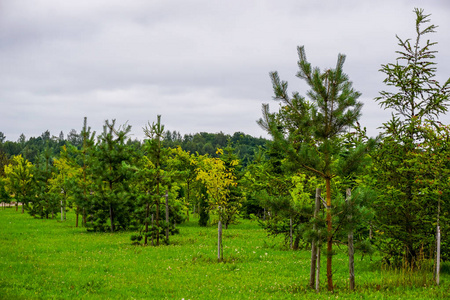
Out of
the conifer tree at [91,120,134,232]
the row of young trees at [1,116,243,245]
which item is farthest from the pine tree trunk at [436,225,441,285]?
the conifer tree at [91,120,134,232]

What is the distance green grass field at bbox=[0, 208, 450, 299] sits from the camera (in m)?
10.0

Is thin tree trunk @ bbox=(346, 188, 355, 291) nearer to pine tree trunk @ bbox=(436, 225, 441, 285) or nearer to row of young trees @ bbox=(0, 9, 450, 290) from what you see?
row of young trees @ bbox=(0, 9, 450, 290)

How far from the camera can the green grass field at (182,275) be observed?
32.8 feet

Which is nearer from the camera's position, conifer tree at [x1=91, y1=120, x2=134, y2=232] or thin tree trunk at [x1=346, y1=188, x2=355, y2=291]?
thin tree trunk at [x1=346, y1=188, x2=355, y2=291]

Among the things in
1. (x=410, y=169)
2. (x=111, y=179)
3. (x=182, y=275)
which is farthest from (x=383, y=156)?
(x=111, y=179)

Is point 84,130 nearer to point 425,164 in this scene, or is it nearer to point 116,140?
point 116,140

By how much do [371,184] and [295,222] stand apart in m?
6.64

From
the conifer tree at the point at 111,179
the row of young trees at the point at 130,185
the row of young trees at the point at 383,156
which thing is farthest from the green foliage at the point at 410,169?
the conifer tree at the point at 111,179

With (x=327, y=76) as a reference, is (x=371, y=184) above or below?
below

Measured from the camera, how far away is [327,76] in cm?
983

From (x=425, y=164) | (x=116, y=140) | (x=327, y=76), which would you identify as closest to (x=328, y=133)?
(x=327, y=76)

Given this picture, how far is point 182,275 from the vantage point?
492 inches

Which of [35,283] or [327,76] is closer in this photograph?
[327,76]

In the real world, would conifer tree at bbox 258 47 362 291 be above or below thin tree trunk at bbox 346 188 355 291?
above
